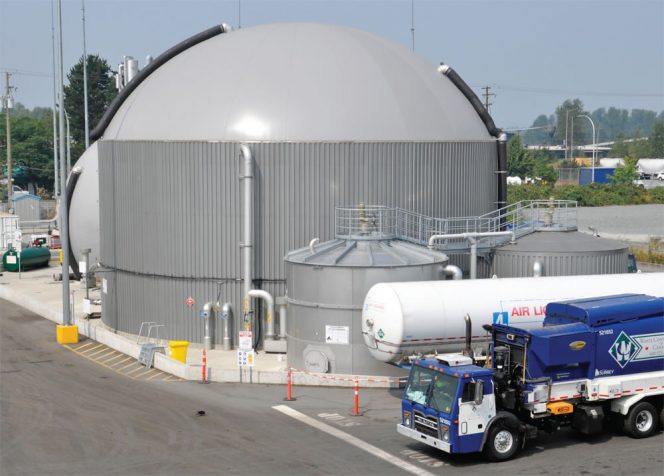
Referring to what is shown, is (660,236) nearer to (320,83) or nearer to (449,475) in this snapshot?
(320,83)

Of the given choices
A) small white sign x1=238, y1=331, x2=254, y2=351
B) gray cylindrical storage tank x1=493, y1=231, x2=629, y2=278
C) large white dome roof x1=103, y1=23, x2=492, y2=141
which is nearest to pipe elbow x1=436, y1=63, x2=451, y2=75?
large white dome roof x1=103, y1=23, x2=492, y2=141

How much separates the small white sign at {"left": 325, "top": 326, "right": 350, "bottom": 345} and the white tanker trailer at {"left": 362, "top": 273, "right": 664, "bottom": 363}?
2691 millimetres

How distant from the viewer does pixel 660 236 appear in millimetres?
72750

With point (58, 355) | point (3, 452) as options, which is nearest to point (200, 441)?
point (3, 452)

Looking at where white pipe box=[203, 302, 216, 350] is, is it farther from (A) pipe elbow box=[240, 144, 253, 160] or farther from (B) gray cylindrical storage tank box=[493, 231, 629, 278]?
(B) gray cylindrical storage tank box=[493, 231, 629, 278]

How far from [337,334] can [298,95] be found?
9.91 meters

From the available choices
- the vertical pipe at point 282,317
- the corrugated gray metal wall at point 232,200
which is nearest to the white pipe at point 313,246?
the corrugated gray metal wall at point 232,200

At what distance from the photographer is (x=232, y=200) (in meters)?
35.6

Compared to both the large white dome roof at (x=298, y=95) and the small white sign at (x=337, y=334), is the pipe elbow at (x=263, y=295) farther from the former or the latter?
the large white dome roof at (x=298, y=95)

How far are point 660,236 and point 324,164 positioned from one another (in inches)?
1785

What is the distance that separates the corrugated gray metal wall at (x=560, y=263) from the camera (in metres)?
35.3

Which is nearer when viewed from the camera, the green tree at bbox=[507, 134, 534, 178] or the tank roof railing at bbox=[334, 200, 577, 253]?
the tank roof railing at bbox=[334, 200, 577, 253]

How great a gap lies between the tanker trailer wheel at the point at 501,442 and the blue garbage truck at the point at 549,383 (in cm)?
2

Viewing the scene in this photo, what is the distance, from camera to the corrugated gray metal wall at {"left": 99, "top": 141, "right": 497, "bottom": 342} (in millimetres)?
35344
